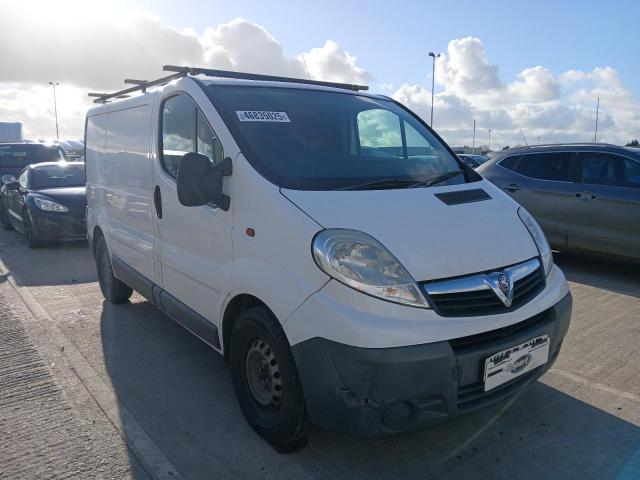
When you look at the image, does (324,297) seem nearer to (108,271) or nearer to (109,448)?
(109,448)

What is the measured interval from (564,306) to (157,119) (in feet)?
9.90

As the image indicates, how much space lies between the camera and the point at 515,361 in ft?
8.70

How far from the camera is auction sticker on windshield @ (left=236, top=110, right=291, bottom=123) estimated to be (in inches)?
126

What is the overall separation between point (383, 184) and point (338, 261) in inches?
29.9

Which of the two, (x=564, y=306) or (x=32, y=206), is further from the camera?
(x=32, y=206)

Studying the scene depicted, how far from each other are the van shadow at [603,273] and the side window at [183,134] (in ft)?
16.0

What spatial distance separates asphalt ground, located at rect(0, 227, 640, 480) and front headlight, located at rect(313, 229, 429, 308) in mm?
982

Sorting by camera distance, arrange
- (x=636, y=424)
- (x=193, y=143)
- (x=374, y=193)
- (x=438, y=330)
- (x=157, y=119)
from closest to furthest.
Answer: (x=438, y=330), (x=374, y=193), (x=636, y=424), (x=193, y=143), (x=157, y=119)

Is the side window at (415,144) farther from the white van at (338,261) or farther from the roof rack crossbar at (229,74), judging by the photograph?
the roof rack crossbar at (229,74)

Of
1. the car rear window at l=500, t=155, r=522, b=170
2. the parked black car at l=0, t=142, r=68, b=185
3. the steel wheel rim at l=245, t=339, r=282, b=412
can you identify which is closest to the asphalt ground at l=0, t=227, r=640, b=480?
the steel wheel rim at l=245, t=339, r=282, b=412

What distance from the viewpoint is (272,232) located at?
2.72 m

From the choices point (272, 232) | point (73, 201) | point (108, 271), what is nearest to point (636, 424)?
point (272, 232)

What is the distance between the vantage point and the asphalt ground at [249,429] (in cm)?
276

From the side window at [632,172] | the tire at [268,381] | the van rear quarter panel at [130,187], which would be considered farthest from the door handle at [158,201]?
the side window at [632,172]
